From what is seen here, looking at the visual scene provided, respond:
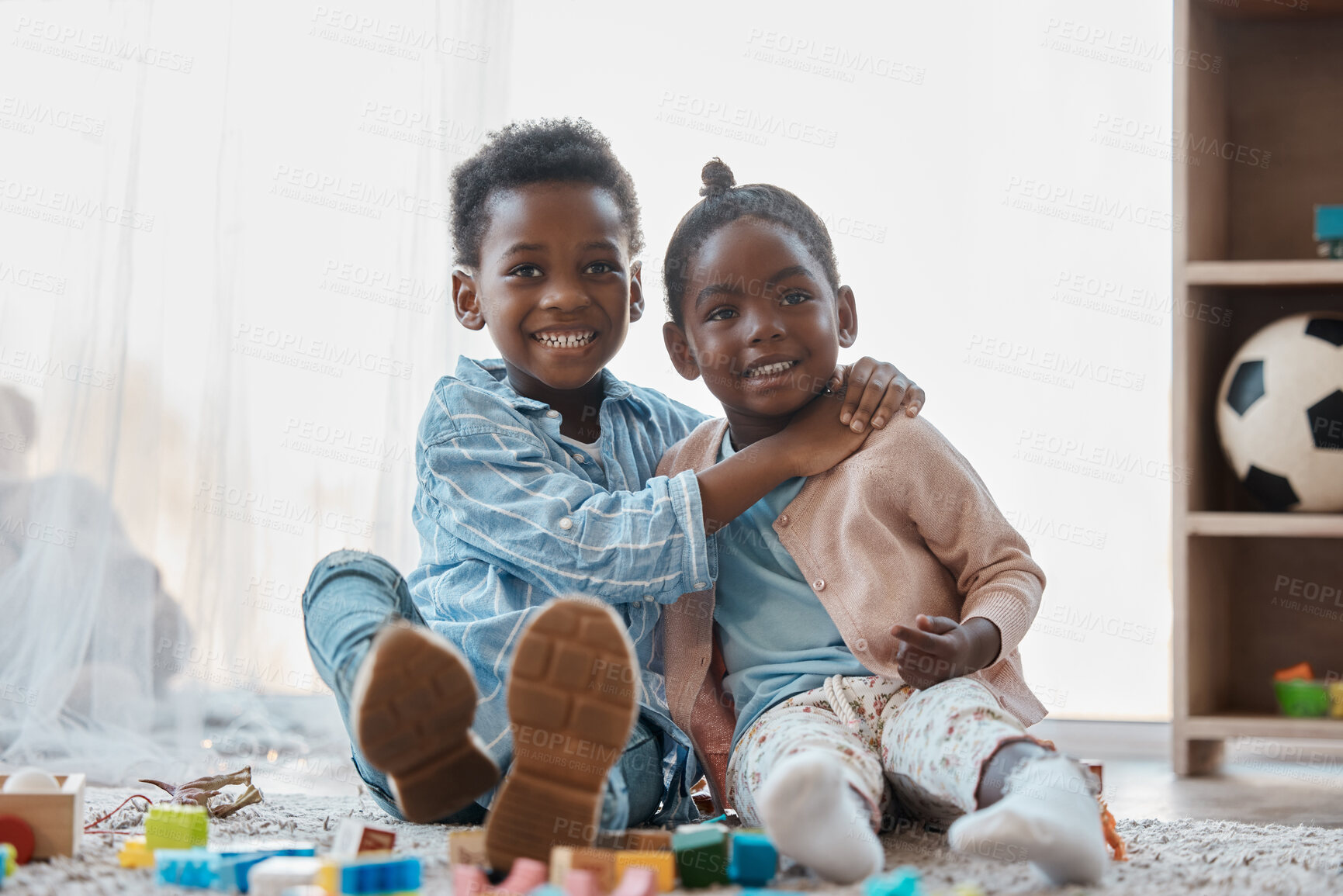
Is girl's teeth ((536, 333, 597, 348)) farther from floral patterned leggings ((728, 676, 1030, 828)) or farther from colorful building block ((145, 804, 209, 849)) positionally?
colorful building block ((145, 804, 209, 849))

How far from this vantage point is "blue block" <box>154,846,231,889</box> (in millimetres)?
752

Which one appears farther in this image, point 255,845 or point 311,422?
point 311,422

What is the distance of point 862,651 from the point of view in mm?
984

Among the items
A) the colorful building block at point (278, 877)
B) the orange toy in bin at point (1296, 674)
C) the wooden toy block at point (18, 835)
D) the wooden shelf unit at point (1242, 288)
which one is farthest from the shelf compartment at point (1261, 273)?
the wooden toy block at point (18, 835)

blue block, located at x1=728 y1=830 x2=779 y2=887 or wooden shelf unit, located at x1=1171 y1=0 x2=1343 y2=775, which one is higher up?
wooden shelf unit, located at x1=1171 y1=0 x2=1343 y2=775

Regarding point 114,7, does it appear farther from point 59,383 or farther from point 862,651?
point 862,651

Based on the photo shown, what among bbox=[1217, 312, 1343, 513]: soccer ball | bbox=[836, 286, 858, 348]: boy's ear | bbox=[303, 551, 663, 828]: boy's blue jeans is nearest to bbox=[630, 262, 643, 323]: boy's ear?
bbox=[836, 286, 858, 348]: boy's ear

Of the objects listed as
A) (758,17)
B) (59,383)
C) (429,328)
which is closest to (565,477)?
(429,328)

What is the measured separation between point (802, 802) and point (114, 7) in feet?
4.93

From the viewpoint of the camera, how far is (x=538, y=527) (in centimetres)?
97

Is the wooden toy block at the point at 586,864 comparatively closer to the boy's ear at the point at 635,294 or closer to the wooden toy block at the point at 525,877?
the wooden toy block at the point at 525,877

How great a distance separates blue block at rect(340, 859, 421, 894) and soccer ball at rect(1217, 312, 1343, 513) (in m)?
1.31

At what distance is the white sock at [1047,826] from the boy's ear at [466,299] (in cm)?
70

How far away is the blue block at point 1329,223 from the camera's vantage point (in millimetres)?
1560
